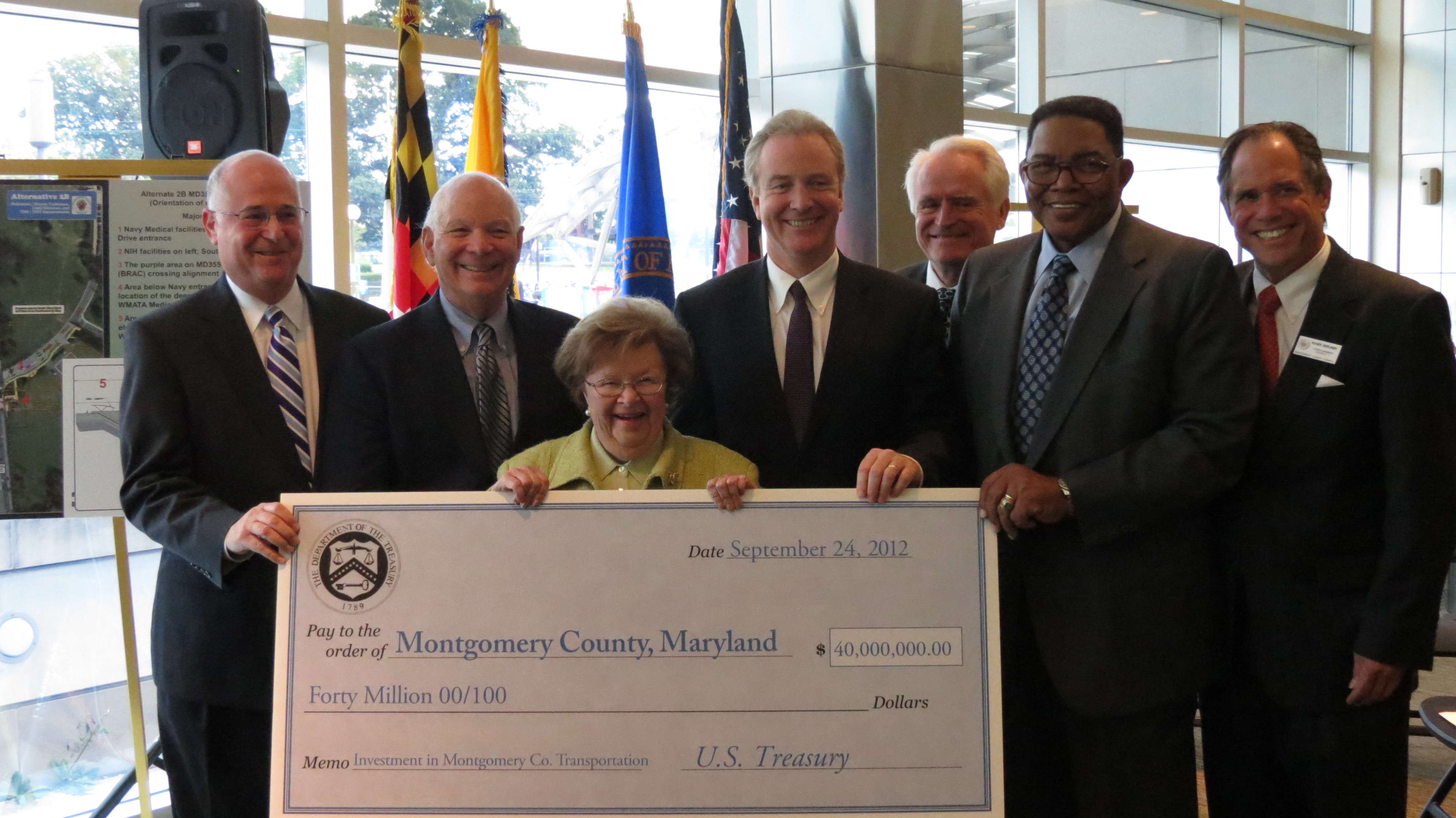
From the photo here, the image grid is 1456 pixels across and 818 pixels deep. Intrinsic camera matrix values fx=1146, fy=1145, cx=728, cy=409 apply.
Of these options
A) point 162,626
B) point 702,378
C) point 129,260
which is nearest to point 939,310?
point 702,378

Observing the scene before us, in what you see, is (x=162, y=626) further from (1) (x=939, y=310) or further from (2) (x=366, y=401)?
(1) (x=939, y=310)

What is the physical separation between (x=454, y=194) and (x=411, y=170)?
7.46 feet

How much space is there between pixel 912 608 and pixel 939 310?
80 centimetres

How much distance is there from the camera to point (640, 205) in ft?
17.6

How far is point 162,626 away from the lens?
8.59ft

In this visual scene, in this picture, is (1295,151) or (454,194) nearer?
(1295,151)

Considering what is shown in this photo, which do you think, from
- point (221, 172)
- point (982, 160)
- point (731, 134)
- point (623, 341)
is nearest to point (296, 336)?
point (221, 172)

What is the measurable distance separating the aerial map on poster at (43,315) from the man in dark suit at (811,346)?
6.05 feet

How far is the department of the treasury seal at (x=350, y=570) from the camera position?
88.2 inches

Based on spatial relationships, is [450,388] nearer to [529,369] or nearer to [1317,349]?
[529,369]

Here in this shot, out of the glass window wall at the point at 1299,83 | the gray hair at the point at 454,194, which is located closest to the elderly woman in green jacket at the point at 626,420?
the gray hair at the point at 454,194

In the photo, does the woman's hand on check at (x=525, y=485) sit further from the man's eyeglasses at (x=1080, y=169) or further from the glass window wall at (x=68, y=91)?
the glass window wall at (x=68, y=91)

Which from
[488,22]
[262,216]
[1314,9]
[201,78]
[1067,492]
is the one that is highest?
[1314,9]

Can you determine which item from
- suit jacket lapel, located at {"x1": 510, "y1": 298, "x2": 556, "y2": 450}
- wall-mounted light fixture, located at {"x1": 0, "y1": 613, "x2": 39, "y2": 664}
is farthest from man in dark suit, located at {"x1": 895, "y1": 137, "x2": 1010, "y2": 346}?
wall-mounted light fixture, located at {"x1": 0, "y1": 613, "x2": 39, "y2": 664}
